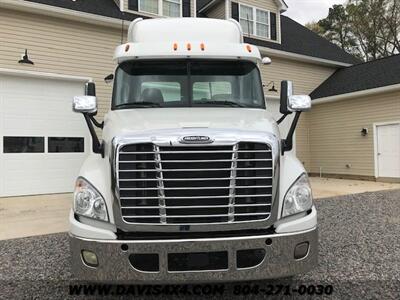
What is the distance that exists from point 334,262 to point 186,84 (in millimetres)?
2758

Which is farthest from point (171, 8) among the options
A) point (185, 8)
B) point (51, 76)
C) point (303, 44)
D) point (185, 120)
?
point (185, 120)

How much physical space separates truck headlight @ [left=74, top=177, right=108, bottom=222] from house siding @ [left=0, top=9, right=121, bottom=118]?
23.6 feet

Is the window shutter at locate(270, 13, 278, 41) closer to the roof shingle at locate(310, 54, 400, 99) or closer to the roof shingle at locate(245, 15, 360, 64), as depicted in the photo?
the roof shingle at locate(245, 15, 360, 64)

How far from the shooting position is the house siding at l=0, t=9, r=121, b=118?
10664 mm

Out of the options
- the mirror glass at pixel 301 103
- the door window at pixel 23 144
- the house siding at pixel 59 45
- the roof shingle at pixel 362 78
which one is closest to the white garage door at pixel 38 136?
the door window at pixel 23 144

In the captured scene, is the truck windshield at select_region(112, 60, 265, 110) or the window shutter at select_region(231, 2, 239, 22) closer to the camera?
the truck windshield at select_region(112, 60, 265, 110)

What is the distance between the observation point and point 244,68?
473cm

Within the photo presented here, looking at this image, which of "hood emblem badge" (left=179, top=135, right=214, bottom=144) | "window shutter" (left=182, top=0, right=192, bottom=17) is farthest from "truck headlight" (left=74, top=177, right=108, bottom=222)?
"window shutter" (left=182, top=0, right=192, bottom=17)

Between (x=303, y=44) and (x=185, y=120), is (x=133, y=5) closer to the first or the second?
(x=303, y=44)

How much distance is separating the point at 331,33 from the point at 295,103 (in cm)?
3769

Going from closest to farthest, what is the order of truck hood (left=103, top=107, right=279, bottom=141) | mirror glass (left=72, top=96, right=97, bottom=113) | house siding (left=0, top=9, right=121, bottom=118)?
truck hood (left=103, top=107, right=279, bottom=141) < mirror glass (left=72, top=96, right=97, bottom=113) < house siding (left=0, top=9, right=121, bottom=118)

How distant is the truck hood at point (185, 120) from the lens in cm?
346

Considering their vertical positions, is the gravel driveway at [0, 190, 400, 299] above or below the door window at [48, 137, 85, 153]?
below

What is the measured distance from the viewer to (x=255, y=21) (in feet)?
55.1
